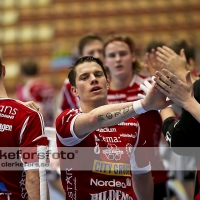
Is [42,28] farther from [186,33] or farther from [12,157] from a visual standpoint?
[12,157]

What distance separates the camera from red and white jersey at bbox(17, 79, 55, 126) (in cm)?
732

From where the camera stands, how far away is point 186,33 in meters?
14.5

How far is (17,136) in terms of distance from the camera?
127 inches

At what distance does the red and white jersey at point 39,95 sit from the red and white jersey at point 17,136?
3943 mm

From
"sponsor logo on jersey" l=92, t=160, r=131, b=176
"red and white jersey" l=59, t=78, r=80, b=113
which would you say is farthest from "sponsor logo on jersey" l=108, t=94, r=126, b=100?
"sponsor logo on jersey" l=92, t=160, r=131, b=176

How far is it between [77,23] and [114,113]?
12131 mm

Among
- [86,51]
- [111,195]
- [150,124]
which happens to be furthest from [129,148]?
[86,51]

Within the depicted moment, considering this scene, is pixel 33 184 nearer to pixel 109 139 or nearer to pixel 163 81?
pixel 109 139

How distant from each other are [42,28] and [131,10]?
9.51 ft

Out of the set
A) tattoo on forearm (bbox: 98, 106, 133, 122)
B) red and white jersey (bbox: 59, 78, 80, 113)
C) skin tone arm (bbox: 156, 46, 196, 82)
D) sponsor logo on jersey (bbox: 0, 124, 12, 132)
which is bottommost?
sponsor logo on jersey (bbox: 0, 124, 12, 132)

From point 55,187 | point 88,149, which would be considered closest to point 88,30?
point 55,187

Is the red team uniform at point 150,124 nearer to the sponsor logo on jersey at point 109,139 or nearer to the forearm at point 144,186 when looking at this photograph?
the forearm at point 144,186

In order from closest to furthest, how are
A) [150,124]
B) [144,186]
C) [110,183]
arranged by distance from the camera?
[110,183] < [144,186] < [150,124]

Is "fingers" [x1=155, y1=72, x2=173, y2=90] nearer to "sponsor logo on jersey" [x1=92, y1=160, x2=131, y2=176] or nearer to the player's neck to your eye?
the player's neck
